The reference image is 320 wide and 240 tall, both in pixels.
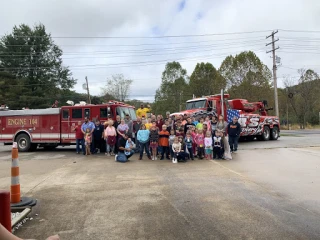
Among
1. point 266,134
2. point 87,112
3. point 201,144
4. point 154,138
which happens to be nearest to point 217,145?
point 201,144

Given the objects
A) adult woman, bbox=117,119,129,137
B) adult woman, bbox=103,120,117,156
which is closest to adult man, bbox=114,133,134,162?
adult woman, bbox=117,119,129,137

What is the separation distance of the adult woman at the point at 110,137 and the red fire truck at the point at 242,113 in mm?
5196

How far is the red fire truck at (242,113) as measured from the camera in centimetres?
1780

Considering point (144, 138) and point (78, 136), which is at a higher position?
point (78, 136)

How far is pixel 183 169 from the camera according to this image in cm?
929

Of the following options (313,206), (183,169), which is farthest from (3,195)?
(183,169)

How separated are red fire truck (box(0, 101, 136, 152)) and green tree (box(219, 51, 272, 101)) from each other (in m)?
25.8

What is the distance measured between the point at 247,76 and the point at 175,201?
37.7 m

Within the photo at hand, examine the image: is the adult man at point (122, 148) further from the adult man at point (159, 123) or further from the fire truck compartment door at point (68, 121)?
the fire truck compartment door at point (68, 121)

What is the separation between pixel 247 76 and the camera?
A: 40.8 meters

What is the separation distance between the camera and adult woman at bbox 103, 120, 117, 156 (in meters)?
12.8

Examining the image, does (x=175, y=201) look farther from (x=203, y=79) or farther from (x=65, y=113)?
(x=203, y=79)

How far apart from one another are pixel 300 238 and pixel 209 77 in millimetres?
50003

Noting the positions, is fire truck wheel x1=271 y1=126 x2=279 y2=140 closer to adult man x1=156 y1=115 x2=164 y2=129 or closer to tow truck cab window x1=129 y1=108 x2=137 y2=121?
tow truck cab window x1=129 y1=108 x2=137 y2=121
